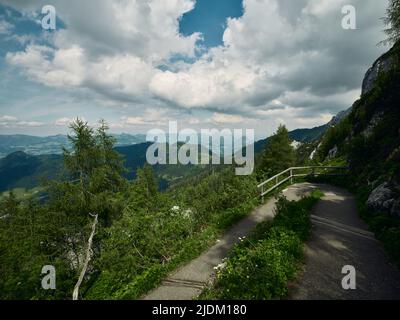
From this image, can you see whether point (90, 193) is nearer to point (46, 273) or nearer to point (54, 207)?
point (54, 207)

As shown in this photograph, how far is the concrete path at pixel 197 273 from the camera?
722 centimetres

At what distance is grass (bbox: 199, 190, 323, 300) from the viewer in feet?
19.5

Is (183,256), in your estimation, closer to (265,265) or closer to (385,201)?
(265,265)

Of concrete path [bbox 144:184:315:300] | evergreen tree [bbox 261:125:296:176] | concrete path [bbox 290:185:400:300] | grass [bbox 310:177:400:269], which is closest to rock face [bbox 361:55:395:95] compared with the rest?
evergreen tree [bbox 261:125:296:176]

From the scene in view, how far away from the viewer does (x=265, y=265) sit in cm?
668

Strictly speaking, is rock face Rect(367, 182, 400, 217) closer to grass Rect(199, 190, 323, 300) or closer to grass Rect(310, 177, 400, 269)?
grass Rect(310, 177, 400, 269)

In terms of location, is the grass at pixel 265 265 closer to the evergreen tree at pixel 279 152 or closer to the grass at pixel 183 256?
the grass at pixel 183 256

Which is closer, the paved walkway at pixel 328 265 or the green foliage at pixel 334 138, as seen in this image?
the paved walkway at pixel 328 265

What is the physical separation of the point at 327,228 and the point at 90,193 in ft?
54.0

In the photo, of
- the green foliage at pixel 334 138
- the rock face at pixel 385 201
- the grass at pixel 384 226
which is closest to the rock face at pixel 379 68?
the green foliage at pixel 334 138

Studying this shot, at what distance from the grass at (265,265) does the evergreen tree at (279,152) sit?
2984 centimetres

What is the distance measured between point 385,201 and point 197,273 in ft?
28.5

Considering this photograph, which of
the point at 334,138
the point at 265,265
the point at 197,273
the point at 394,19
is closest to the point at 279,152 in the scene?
the point at 334,138

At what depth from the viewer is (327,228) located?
982 cm
